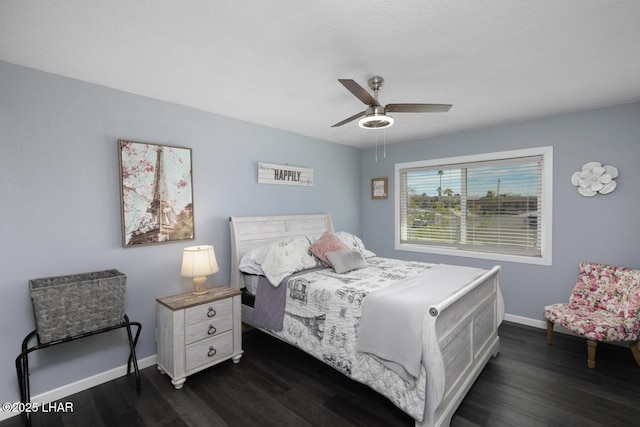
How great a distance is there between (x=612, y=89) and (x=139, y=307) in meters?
4.73

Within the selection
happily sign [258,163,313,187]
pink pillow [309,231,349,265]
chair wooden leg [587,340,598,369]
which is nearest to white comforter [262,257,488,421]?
pink pillow [309,231,349,265]

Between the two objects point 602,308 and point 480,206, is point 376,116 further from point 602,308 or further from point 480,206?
point 602,308

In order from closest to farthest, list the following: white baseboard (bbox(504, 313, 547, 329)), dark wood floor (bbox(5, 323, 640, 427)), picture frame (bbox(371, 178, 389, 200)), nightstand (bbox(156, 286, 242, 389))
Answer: dark wood floor (bbox(5, 323, 640, 427))
nightstand (bbox(156, 286, 242, 389))
white baseboard (bbox(504, 313, 547, 329))
picture frame (bbox(371, 178, 389, 200))

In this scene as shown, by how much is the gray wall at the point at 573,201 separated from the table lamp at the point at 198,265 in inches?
102

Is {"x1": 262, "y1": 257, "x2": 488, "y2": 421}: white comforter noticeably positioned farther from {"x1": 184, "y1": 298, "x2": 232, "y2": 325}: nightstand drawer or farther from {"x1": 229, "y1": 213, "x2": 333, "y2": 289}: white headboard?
{"x1": 229, "y1": 213, "x2": 333, "y2": 289}: white headboard

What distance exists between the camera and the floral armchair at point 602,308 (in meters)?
2.55

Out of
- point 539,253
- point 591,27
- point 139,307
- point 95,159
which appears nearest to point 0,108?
point 95,159

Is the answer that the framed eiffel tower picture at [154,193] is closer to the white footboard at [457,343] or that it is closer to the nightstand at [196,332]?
the nightstand at [196,332]

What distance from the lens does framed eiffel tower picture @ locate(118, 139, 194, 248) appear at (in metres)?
2.56

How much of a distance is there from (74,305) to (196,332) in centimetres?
89

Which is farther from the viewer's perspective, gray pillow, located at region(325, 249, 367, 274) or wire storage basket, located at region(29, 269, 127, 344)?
gray pillow, located at region(325, 249, 367, 274)

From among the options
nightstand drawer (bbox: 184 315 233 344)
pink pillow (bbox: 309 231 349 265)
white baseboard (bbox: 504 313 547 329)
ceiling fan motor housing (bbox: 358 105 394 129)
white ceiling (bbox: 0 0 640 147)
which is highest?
white ceiling (bbox: 0 0 640 147)

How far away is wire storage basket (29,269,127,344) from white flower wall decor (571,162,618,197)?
454cm

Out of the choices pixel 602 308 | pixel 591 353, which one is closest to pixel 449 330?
pixel 591 353
